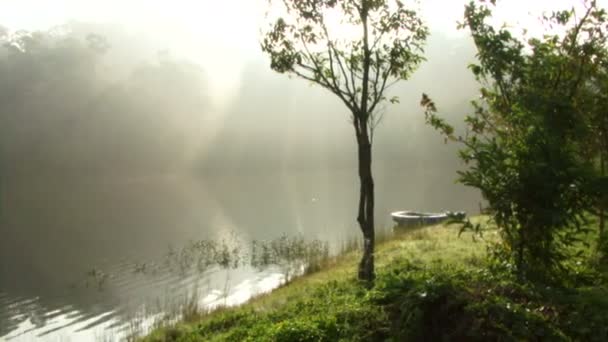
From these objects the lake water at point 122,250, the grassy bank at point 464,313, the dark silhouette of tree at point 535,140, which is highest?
the dark silhouette of tree at point 535,140

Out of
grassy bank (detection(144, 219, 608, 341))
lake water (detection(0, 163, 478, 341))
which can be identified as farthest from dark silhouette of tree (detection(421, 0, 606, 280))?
lake water (detection(0, 163, 478, 341))

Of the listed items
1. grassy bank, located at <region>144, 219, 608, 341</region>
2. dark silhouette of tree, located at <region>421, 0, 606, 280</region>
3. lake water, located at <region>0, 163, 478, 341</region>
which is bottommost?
lake water, located at <region>0, 163, 478, 341</region>

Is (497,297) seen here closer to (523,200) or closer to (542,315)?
(542,315)

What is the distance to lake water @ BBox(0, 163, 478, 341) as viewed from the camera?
17.2 metres

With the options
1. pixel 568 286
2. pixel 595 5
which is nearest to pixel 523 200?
pixel 568 286

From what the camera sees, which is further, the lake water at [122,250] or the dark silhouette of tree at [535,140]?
the lake water at [122,250]

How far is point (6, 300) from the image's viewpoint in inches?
767

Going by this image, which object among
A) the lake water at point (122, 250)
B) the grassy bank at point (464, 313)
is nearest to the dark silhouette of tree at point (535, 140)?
the grassy bank at point (464, 313)

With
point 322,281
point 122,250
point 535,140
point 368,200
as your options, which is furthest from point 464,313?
point 122,250

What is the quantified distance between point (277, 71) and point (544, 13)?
611 centimetres

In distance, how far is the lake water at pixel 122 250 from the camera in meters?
17.2

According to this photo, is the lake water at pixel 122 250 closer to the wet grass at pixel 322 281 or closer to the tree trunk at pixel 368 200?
the wet grass at pixel 322 281

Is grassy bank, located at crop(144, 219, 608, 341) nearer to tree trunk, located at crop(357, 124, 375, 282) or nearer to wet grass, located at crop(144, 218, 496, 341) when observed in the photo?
wet grass, located at crop(144, 218, 496, 341)

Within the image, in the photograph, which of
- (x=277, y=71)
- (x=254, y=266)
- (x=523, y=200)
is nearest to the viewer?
(x=523, y=200)
